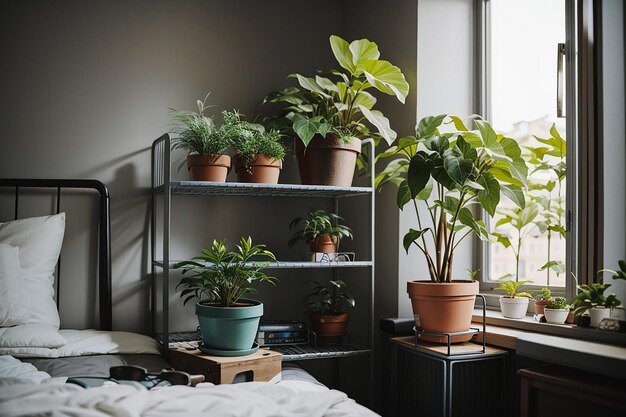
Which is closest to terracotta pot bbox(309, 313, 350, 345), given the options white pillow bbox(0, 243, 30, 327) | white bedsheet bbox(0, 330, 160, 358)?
white bedsheet bbox(0, 330, 160, 358)

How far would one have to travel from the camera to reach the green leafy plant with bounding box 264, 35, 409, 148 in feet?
8.45

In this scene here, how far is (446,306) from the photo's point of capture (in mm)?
2426

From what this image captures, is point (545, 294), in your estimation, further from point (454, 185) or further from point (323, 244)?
point (323, 244)

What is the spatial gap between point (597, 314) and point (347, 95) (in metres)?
1.38

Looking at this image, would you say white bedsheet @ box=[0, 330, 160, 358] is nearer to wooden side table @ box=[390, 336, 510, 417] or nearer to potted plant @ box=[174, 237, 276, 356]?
potted plant @ box=[174, 237, 276, 356]

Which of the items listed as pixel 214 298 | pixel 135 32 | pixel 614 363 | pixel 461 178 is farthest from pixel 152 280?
pixel 614 363

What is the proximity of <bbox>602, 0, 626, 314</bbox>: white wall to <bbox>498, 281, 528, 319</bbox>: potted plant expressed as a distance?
0.40 m

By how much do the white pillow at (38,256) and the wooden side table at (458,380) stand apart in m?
1.47

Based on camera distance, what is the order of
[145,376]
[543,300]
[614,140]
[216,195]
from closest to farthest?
[145,376] → [614,140] → [543,300] → [216,195]

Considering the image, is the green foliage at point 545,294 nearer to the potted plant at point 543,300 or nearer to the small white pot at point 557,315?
the potted plant at point 543,300

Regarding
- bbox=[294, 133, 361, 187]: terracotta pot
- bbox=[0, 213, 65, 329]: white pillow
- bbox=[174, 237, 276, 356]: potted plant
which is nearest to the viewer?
bbox=[174, 237, 276, 356]: potted plant

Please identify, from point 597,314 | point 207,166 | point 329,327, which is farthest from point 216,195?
point 597,314

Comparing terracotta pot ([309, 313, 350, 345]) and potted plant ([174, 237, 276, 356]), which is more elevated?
potted plant ([174, 237, 276, 356])

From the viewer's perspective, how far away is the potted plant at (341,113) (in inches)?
102
